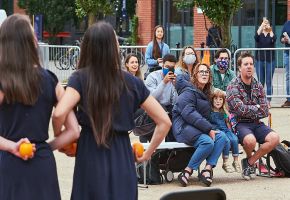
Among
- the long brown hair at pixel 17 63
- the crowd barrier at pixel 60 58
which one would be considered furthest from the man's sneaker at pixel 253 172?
the crowd barrier at pixel 60 58

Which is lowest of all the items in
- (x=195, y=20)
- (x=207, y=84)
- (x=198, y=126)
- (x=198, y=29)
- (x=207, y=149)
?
(x=207, y=149)

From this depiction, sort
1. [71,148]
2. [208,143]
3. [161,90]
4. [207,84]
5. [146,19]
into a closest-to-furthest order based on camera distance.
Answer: [71,148] < [208,143] < [207,84] < [161,90] < [146,19]

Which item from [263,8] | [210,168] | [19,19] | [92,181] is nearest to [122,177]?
[92,181]

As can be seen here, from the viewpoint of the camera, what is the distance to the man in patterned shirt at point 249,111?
35.1ft

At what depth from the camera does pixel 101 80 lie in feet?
18.4

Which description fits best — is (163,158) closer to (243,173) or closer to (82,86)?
(243,173)

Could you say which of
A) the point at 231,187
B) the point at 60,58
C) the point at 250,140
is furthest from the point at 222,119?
the point at 60,58

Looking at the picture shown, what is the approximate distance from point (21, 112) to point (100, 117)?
19.6 inches

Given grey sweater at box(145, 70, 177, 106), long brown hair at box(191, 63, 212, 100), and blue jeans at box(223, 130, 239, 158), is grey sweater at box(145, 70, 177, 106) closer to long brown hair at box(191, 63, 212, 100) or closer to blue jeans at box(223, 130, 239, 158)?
long brown hair at box(191, 63, 212, 100)

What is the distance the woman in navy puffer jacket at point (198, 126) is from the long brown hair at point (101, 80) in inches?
190

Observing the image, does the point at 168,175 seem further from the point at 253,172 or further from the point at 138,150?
the point at 138,150

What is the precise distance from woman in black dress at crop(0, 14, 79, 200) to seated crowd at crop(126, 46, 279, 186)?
4.99 meters

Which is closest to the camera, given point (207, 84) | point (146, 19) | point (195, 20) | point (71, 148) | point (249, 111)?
point (71, 148)

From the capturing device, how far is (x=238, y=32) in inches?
1320
